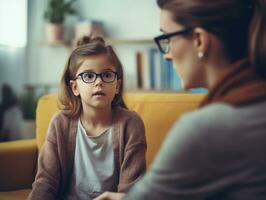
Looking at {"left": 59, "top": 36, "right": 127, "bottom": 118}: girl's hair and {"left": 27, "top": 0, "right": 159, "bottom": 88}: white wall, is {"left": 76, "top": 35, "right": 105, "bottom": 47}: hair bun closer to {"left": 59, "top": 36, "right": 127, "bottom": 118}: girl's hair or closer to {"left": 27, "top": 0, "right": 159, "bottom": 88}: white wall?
{"left": 59, "top": 36, "right": 127, "bottom": 118}: girl's hair

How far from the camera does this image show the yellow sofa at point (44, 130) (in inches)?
62.6

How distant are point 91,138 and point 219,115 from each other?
0.77m

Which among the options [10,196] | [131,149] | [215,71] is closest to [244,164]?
[215,71]

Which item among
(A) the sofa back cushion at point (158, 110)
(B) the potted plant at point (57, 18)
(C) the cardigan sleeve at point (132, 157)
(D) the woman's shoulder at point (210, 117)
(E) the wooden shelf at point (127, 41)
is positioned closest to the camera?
(D) the woman's shoulder at point (210, 117)

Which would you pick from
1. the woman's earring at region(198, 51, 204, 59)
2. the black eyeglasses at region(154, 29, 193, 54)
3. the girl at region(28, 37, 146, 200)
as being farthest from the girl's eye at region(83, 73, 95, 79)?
the woman's earring at region(198, 51, 204, 59)

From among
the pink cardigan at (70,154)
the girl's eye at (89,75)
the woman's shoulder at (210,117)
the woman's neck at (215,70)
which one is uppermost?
the woman's neck at (215,70)

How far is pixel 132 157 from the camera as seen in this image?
4.21 ft

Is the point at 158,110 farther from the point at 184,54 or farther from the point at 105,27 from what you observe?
the point at 105,27

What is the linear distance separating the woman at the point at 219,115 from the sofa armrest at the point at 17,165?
110 centimetres

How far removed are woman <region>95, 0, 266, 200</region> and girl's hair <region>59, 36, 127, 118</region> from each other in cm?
60

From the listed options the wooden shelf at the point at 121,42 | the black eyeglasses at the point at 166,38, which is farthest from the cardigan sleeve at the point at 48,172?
the wooden shelf at the point at 121,42

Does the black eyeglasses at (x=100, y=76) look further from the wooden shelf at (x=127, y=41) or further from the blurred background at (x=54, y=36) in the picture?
the wooden shelf at (x=127, y=41)

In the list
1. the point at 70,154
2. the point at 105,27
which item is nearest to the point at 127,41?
the point at 105,27

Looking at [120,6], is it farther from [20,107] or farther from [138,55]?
[20,107]
